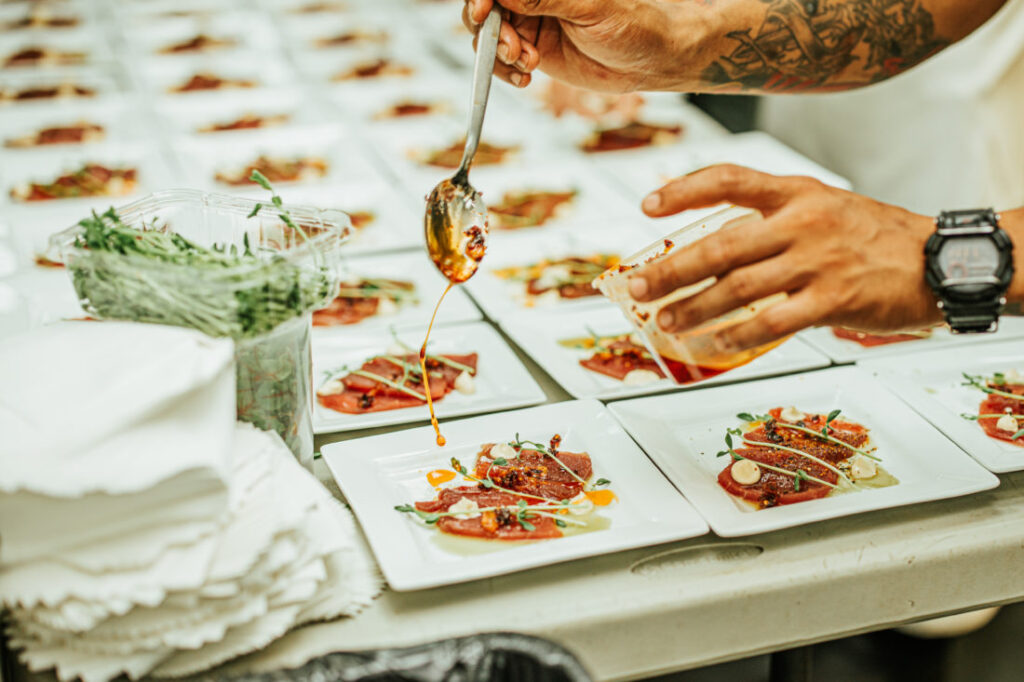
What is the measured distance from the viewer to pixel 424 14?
4602mm

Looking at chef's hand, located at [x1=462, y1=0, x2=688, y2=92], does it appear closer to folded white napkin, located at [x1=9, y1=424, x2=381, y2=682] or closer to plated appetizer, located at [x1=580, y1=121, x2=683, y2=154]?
folded white napkin, located at [x1=9, y1=424, x2=381, y2=682]

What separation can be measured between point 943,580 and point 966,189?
1.65 m

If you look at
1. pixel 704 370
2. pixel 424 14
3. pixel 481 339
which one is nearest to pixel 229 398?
pixel 704 370

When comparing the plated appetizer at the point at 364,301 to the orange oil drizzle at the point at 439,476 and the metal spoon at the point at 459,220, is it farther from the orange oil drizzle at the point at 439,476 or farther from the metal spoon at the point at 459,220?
the orange oil drizzle at the point at 439,476

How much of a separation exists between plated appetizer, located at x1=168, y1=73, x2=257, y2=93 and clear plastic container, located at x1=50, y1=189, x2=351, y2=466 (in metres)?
2.54

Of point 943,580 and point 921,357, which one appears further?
point 921,357

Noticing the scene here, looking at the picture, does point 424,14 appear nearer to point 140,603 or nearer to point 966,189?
point 966,189

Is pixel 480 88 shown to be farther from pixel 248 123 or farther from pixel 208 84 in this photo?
pixel 208 84

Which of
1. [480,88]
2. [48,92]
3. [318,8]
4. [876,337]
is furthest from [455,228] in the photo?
[318,8]

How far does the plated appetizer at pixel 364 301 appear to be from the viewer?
212 cm

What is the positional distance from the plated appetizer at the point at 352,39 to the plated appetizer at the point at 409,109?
30.7 inches

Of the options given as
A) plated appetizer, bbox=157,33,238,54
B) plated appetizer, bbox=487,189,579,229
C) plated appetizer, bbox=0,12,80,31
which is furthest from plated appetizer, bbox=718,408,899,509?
plated appetizer, bbox=0,12,80,31

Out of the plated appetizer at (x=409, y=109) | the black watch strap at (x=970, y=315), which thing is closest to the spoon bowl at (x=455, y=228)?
the black watch strap at (x=970, y=315)

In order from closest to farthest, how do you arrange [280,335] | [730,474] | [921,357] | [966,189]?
[280,335]
[730,474]
[921,357]
[966,189]
